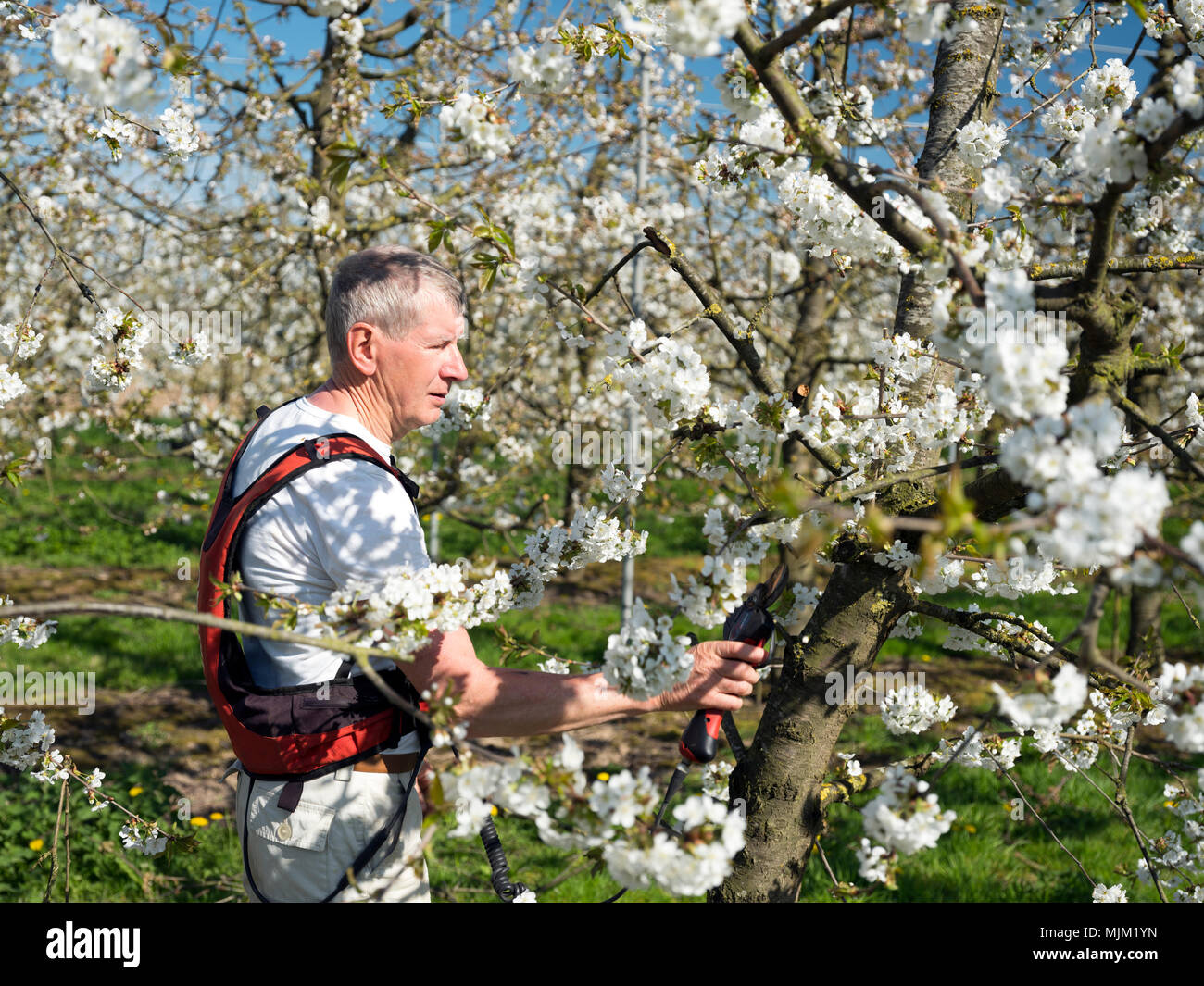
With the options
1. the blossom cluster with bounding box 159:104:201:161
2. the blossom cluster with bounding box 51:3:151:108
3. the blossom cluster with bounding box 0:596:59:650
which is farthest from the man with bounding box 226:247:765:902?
the blossom cluster with bounding box 159:104:201:161

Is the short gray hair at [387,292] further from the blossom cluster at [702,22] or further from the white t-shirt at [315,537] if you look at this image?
the blossom cluster at [702,22]

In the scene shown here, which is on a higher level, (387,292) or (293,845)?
(387,292)

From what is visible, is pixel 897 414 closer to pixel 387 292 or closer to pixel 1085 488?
pixel 1085 488

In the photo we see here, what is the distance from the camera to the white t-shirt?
1594 mm

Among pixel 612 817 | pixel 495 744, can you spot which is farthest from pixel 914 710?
pixel 495 744

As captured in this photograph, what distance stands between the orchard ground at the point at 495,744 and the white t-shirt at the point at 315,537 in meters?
0.50

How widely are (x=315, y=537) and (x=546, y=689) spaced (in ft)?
1.72

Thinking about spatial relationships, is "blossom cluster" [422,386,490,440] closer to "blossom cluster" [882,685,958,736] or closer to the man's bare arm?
the man's bare arm

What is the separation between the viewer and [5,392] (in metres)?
2.61

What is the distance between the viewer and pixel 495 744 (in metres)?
4.53

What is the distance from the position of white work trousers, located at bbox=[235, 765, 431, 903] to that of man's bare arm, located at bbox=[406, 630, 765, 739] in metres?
0.30
